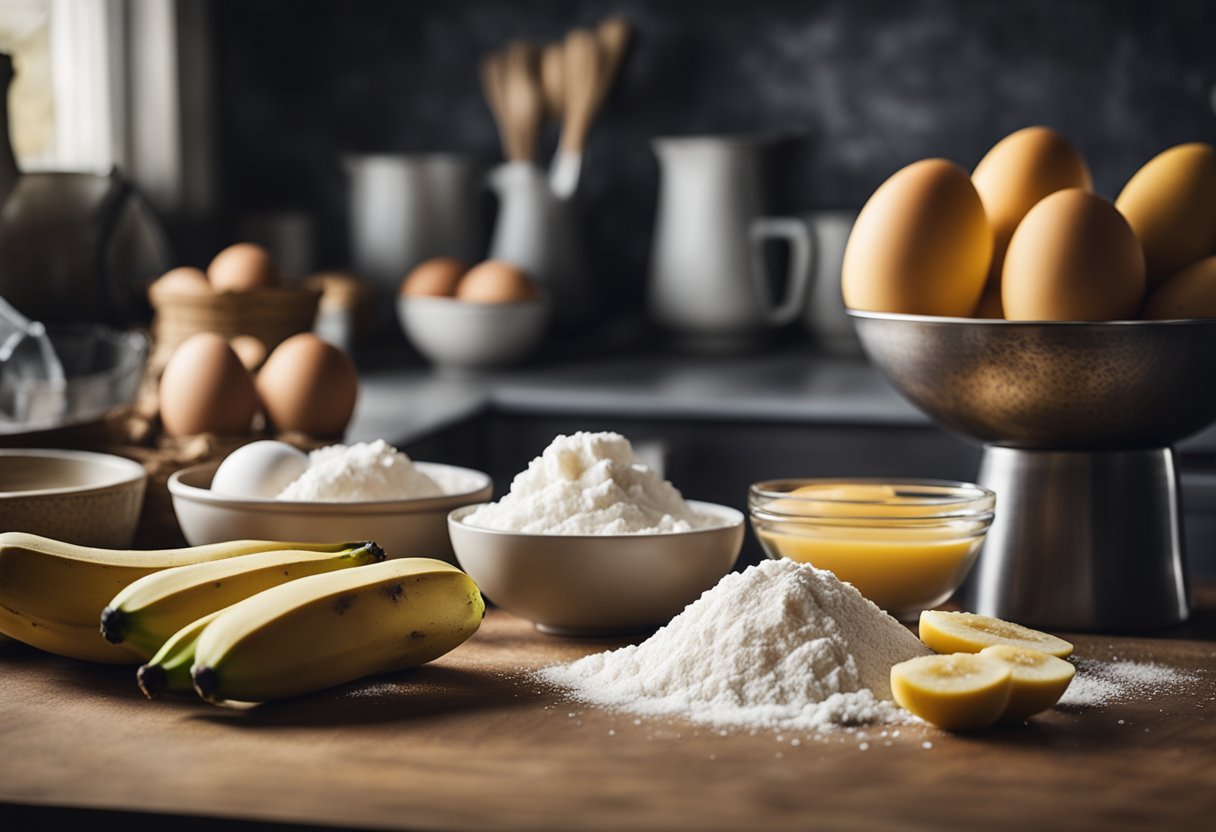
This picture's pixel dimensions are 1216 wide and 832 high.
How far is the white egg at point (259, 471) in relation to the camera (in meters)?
1.19

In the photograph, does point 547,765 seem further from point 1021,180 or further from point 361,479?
point 1021,180

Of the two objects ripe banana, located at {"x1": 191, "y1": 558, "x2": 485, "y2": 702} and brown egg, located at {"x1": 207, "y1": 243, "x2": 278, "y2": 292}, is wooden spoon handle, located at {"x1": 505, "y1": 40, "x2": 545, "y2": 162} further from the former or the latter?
ripe banana, located at {"x1": 191, "y1": 558, "x2": 485, "y2": 702}

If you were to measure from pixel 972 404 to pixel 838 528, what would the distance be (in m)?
0.13

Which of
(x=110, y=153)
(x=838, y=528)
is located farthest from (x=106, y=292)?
(x=838, y=528)

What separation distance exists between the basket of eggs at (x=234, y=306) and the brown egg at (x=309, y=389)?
32cm

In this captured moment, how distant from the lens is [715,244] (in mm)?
2850

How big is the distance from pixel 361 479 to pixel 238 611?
27cm

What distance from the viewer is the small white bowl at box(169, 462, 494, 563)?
1.15m

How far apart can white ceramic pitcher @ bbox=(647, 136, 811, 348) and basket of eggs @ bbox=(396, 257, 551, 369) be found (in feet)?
1.10

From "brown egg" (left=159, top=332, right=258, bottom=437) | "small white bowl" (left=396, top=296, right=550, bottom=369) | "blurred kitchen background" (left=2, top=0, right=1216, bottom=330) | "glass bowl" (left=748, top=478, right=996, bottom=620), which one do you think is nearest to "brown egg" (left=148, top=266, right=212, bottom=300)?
"brown egg" (left=159, top=332, right=258, bottom=437)

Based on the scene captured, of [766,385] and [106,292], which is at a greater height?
[106,292]

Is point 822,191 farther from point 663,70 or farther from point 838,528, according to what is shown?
point 838,528

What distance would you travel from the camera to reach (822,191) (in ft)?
9.89

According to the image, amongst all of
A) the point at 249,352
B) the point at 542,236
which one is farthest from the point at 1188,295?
the point at 542,236
